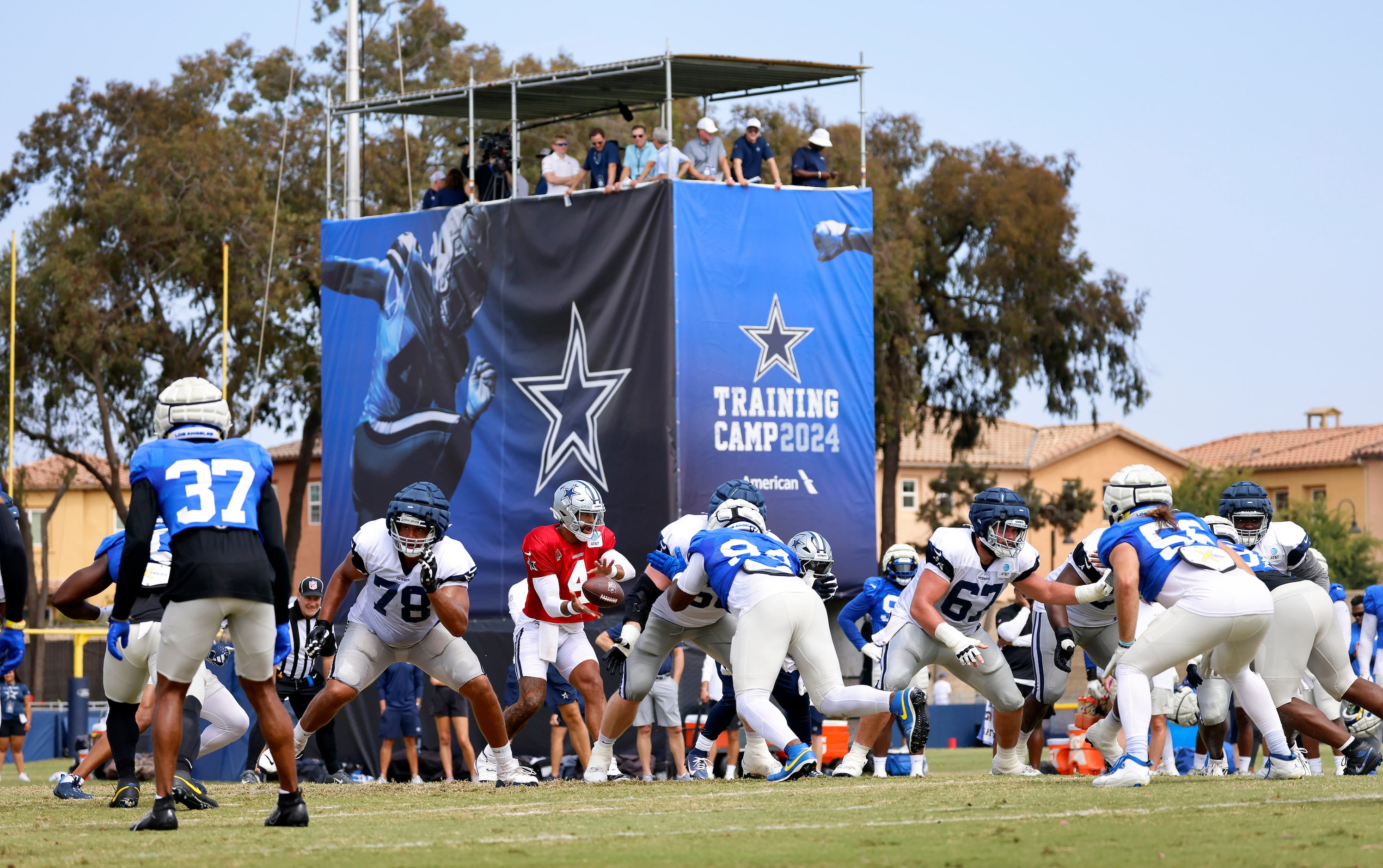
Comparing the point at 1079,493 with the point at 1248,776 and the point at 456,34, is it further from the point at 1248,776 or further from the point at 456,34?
the point at 1248,776

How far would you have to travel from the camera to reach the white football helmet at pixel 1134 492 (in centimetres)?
927

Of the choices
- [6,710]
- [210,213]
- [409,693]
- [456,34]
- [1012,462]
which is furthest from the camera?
[1012,462]

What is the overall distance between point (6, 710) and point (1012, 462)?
4503 centimetres

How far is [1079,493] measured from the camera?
43.9 meters

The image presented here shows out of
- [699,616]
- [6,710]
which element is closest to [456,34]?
[6,710]

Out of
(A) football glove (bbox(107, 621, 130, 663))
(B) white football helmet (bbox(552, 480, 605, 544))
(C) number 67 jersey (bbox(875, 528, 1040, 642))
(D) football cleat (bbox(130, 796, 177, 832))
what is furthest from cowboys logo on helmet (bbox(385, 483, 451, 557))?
(C) number 67 jersey (bbox(875, 528, 1040, 642))

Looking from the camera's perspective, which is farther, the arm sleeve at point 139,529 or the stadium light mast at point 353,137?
the stadium light mast at point 353,137

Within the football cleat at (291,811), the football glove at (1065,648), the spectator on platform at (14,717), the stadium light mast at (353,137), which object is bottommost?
the spectator on platform at (14,717)

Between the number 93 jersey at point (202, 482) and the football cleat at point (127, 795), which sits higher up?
the number 93 jersey at point (202, 482)

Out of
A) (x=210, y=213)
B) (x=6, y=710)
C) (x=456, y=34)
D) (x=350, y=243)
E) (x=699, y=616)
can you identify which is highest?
(x=456, y=34)

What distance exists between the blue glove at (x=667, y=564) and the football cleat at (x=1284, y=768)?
12.1 feet

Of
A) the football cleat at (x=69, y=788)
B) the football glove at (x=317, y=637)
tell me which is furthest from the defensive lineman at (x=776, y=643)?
the football cleat at (x=69, y=788)

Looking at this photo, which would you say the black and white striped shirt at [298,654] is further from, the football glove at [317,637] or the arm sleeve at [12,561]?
the arm sleeve at [12,561]

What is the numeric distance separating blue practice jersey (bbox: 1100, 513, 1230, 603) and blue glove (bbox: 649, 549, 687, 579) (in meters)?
2.79
